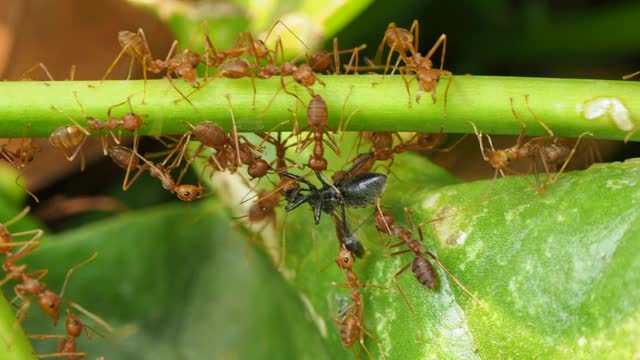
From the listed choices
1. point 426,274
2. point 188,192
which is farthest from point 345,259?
point 188,192

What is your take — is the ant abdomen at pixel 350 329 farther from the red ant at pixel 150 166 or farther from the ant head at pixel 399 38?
the ant head at pixel 399 38

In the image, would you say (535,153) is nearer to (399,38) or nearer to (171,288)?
(399,38)

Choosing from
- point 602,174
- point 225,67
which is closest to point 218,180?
point 225,67

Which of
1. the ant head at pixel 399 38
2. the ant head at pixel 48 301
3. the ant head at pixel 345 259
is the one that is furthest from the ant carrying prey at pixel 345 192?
the ant head at pixel 48 301

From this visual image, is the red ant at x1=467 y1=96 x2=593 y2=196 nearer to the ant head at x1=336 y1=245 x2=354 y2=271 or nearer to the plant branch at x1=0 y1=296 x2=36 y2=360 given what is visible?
the ant head at x1=336 y1=245 x2=354 y2=271

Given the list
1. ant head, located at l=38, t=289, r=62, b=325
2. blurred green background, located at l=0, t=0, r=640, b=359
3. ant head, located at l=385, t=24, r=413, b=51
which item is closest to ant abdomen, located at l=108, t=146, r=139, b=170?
ant head, located at l=38, t=289, r=62, b=325

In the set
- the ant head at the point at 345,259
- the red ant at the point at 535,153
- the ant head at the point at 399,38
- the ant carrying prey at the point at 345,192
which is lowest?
the ant head at the point at 345,259

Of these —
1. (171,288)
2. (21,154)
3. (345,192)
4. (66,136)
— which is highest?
(66,136)
